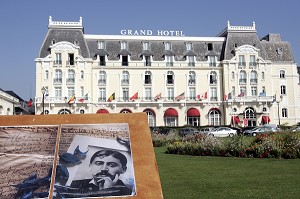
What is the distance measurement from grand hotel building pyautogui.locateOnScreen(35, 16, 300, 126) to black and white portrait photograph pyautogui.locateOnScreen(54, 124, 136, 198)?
159 feet

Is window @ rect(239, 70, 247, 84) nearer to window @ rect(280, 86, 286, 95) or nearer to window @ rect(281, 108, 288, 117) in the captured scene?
window @ rect(280, 86, 286, 95)

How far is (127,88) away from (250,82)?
64.1 ft

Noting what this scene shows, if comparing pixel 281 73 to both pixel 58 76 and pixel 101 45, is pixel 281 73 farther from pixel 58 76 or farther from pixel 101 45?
pixel 58 76

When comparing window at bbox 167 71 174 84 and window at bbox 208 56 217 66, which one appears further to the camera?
window at bbox 208 56 217 66

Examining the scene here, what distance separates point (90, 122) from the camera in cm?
683

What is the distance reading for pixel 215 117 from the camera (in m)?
58.8

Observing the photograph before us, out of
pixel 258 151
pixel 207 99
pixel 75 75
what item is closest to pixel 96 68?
pixel 75 75

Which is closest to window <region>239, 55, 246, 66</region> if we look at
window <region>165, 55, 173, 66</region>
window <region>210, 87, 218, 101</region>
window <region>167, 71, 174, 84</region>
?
window <region>210, 87, 218, 101</region>

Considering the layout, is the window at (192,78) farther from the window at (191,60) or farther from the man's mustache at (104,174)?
the man's mustache at (104,174)

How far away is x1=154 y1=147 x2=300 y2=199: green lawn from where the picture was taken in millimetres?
9148

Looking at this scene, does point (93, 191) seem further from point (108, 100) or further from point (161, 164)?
point (108, 100)

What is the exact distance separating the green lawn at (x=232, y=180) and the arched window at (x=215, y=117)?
4339 centimetres

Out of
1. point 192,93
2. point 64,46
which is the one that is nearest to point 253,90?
point 192,93

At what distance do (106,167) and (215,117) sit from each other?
54.2m
